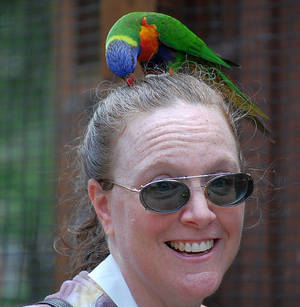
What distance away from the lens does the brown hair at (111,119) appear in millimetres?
1645

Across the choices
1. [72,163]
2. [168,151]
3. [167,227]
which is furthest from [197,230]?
[72,163]

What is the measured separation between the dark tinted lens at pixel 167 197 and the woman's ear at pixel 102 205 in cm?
16

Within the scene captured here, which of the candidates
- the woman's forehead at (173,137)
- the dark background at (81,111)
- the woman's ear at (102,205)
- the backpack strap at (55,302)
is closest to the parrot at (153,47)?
the dark background at (81,111)

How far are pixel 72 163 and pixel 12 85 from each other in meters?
2.16

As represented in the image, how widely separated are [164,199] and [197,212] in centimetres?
8

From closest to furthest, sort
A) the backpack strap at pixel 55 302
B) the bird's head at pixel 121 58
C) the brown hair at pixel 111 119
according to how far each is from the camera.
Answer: the backpack strap at pixel 55 302
the brown hair at pixel 111 119
the bird's head at pixel 121 58

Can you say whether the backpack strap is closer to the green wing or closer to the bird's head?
the bird's head

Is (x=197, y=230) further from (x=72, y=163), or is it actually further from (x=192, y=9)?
(x=192, y=9)

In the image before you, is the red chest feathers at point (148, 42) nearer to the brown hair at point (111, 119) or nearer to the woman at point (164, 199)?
the brown hair at point (111, 119)

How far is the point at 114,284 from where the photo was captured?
1.55 m

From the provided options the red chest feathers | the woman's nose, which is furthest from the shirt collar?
the red chest feathers

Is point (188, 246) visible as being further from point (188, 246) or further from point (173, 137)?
point (173, 137)

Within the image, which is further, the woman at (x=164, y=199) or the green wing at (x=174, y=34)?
the green wing at (x=174, y=34)

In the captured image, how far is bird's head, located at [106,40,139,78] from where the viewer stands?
2.44m
